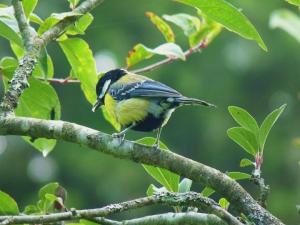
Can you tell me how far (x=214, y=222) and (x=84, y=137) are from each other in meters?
0.44

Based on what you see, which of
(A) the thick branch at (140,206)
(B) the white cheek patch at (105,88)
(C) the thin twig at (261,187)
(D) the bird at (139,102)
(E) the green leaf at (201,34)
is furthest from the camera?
(B) the white cheek patch at (105,88)

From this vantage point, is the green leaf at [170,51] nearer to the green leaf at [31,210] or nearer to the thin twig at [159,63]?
the thin twig at [159,63]

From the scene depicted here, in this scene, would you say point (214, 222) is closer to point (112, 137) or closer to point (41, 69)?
point (112, 137)

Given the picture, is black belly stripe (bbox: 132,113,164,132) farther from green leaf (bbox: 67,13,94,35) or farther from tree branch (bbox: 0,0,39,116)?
tree branch (bbox: 0,0,39,116)

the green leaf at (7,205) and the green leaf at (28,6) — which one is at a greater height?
the green leaf at (28,6)

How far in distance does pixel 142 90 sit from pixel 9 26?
1212 mm

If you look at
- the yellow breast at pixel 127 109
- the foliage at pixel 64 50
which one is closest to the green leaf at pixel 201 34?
the foliage at pixel 64 50

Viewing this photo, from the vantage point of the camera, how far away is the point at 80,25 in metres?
2.96

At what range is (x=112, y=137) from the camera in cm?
235

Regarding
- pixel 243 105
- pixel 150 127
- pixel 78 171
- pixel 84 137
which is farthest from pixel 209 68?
pixel 84 137

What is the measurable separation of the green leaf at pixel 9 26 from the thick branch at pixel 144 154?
48 cm

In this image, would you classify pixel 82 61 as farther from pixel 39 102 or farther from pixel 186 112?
pixel 186 112

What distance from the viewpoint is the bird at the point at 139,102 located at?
143 inches

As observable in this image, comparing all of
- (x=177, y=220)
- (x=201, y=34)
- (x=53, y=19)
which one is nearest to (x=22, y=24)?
(x=53, y=19)
